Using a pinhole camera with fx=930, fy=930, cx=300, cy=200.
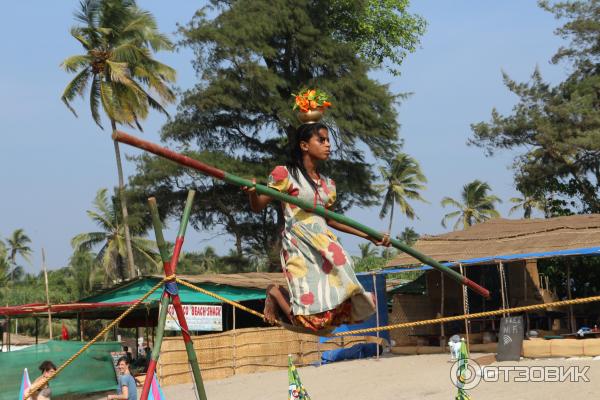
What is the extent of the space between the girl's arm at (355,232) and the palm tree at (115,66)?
22464 mm

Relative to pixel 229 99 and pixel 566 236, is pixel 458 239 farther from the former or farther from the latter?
pixel 229 99

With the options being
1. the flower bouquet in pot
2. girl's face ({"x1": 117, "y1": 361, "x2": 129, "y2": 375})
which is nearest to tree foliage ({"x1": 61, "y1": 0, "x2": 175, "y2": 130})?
girl's face ({"x1": 117, "y1": 361, "x2": 129, "y2": 375})

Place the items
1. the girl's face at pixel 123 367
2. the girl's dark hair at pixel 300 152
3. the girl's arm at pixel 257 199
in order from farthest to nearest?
the girl's face at pixel 123 367 < the girl's dark hair at pixel 300 152 < the girl's arm at pixel 257 199

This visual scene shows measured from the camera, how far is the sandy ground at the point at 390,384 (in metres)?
13.6

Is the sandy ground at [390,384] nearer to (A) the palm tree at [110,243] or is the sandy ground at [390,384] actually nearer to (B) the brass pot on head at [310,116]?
(B) the brass pot on head at [310,116]

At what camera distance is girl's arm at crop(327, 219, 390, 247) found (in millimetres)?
5562

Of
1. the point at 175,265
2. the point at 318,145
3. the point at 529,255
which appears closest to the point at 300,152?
the point at 318,145

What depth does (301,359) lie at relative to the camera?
21.5 meters

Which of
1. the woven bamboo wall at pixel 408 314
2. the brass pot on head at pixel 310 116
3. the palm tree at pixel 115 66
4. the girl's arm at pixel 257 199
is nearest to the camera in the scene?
the girl's arm at pixel 257 199

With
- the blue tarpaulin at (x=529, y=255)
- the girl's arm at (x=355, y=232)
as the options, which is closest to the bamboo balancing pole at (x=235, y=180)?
the girl's arm at (x=355, y=232)

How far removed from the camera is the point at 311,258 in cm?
557

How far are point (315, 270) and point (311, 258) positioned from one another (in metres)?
0.08

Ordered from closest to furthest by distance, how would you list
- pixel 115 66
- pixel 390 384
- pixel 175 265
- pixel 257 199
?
pixel 257 199 → pixel 175 265 → pixel 390 384 → pixel 115 66

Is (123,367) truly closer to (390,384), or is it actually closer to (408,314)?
(390,384)
